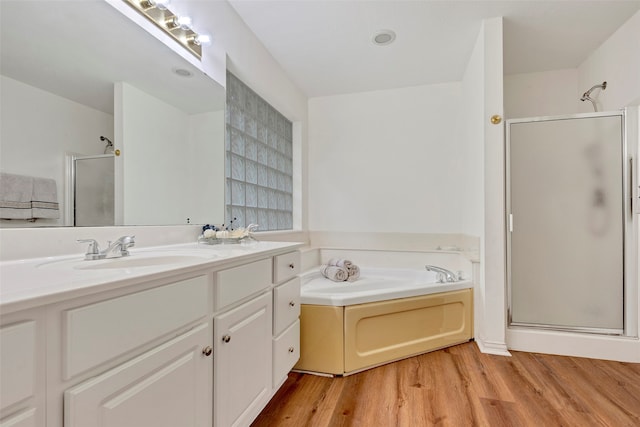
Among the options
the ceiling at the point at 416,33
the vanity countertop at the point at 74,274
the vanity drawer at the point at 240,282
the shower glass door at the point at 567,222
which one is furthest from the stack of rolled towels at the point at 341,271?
the ceiling at the point at 416,33

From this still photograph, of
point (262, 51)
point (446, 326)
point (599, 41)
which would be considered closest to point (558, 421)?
point (446, 326)

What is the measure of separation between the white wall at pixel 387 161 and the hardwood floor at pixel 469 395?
4.51 feet

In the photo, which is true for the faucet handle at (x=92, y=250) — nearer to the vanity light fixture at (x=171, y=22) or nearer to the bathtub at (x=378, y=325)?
the vanity light fixture at (x=171, y=22)

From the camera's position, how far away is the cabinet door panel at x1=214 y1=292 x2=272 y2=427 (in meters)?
1.04

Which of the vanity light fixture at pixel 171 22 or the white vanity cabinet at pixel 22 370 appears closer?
the white vanity cabinet at pixel 22 370

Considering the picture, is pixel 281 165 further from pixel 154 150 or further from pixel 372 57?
pixel 154 150

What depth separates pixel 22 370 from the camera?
1.69 feet

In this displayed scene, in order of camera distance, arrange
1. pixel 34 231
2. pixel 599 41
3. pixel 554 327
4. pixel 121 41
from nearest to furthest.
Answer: pixel 34 231
pixel 121 41
pixel 554 327
pixel 599 41

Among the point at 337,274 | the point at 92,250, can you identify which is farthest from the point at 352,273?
the point at 92,250

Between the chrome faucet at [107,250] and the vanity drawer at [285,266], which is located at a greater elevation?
the chrome faucet at [107,250]

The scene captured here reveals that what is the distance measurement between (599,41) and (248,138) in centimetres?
288

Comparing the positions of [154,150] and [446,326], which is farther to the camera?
[446,326]

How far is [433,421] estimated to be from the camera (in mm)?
1446

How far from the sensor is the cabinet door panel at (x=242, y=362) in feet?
3.42
